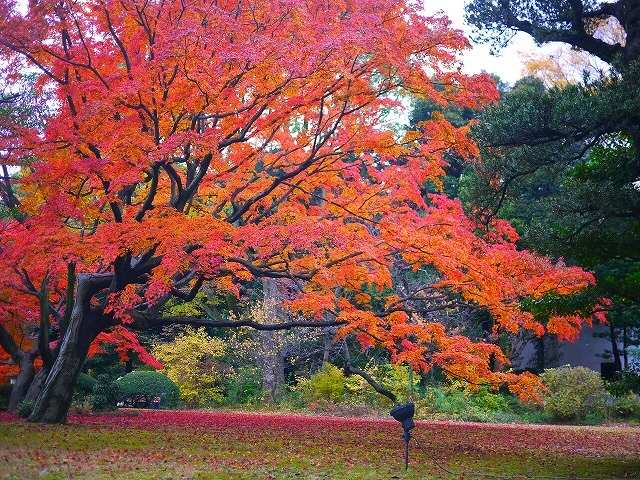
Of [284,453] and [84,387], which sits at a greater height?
[84,387]

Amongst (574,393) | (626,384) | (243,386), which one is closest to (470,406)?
(574,393)

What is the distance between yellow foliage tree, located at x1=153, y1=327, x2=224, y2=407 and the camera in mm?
23719

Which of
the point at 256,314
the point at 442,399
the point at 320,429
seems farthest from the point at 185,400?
the point at 320,429

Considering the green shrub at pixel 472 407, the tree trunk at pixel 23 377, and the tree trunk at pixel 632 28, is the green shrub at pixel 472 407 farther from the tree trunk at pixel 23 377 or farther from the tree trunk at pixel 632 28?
the tree trunk at pixel 632 28

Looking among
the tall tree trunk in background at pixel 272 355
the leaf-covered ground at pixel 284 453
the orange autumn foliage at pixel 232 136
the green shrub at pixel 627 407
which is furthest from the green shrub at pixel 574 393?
the tall tree trunk in background at pixel 272 355

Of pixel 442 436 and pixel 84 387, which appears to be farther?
pixel 84 387

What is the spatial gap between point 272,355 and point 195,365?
259 cm

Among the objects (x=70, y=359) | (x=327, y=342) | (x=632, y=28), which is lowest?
(x=70, y=359)

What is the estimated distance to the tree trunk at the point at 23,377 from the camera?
1557 cm

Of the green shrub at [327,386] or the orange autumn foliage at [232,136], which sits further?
the green shrub at [327,386]

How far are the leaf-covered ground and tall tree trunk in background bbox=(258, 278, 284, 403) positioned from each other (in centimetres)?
958

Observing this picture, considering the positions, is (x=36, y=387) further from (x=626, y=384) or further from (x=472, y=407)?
(x=472, y=407)

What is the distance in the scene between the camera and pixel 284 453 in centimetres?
945

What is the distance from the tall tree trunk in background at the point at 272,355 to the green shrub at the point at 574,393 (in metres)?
8.61
